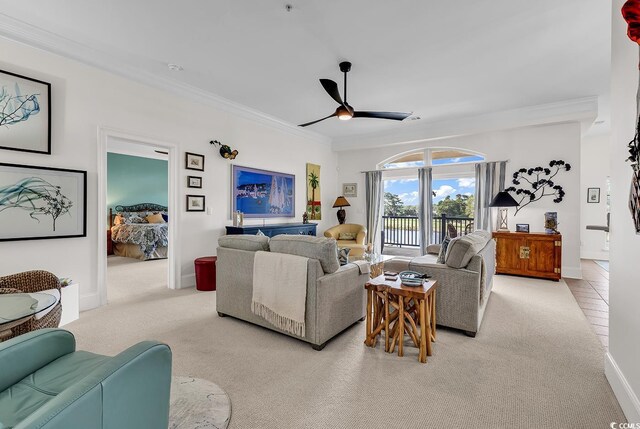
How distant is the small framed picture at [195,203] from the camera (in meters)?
4.41

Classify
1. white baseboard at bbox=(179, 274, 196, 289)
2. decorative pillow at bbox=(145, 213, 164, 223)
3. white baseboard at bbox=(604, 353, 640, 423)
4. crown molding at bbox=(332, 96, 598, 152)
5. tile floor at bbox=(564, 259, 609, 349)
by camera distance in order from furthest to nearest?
decorative pillow at bbox=(145, 213, 164, 223)
crown molding at bbox=(332, 96, 598, 152)
white baseboard at bbox=(179, 274, 196, 289)
tile floor at bbox=(564, 259, 609, 349)
white baseboard at bbox=(604, 353, 640, 423)

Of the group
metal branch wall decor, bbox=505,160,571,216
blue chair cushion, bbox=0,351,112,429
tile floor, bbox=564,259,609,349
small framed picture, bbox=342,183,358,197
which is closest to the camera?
blue chair cushion, bbox=0,351,112,429

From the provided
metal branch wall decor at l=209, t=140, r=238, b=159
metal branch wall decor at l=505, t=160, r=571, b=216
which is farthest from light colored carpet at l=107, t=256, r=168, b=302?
metal branch wall decor at l=505, t=160, r=571, b=216

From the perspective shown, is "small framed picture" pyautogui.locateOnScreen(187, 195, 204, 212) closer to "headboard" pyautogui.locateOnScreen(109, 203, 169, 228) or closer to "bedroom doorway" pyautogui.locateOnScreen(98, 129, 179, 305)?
"bedroom doorway" pyautogui.locateOnScreen(98, 129, 179, 305)

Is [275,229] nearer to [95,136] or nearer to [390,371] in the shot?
[95,136]

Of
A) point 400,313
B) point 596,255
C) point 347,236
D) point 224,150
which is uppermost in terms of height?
point 224,150

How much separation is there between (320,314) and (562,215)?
503cm

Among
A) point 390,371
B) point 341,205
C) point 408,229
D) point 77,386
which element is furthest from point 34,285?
point 408,229

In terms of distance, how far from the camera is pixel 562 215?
16.8 ft

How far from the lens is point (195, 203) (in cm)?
449

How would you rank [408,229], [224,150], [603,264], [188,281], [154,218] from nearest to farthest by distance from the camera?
[188,281], [224,150], [603,264], [408,229], [154,218]

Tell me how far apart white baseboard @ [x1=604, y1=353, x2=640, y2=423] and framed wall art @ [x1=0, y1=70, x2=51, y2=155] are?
504 centimetres

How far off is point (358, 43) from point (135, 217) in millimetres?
7152

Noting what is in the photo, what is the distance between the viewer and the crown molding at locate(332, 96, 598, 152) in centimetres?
468
